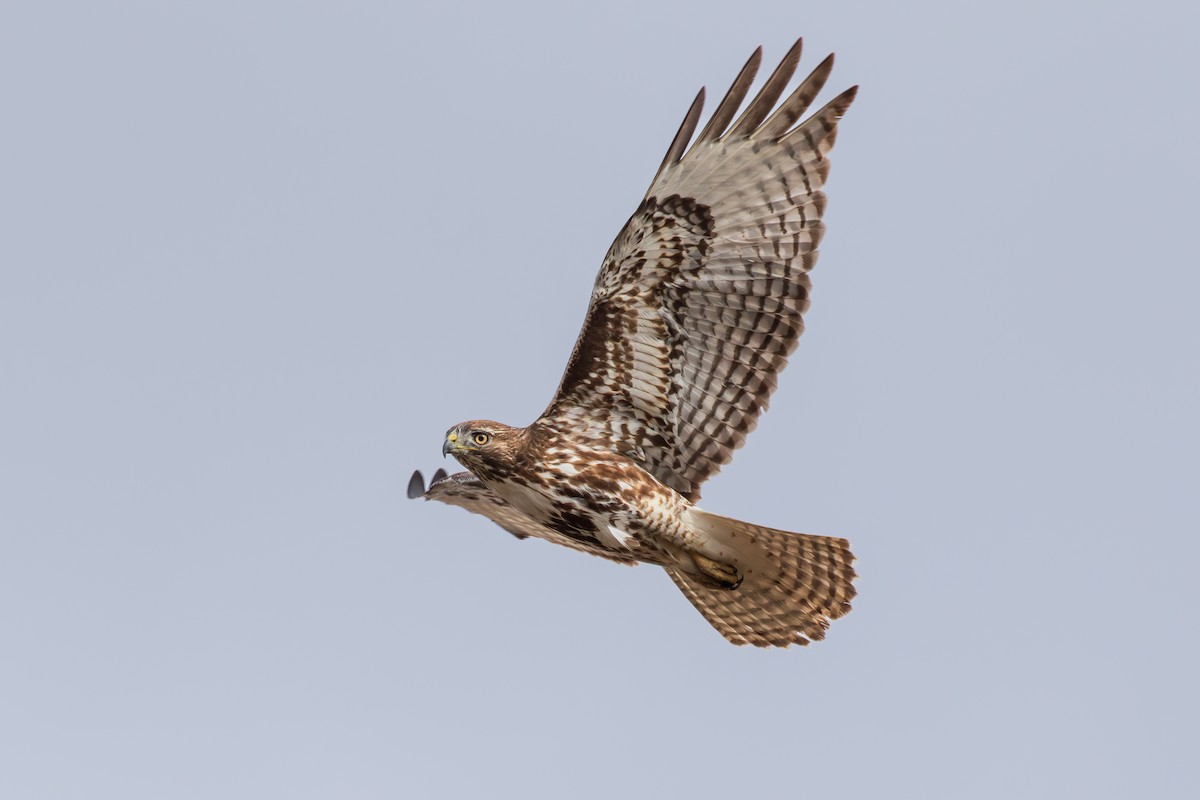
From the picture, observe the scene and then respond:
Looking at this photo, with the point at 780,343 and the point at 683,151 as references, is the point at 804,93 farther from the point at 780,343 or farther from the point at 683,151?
the point at 780,343

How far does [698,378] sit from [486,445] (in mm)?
1508

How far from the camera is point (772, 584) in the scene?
13.1 metres

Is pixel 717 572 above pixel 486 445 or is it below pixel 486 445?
below

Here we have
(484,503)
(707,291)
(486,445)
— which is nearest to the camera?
(707,291)

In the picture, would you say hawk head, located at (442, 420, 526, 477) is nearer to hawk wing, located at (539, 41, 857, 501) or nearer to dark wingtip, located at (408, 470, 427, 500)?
hawk wing, located at (539, 41, 857, 501)

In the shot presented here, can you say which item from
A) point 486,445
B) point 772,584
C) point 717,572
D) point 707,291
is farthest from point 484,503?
point 707,291

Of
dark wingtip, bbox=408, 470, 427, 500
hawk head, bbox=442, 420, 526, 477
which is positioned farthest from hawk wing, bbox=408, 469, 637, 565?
hawk head, bbox=442, 420, 526, 477

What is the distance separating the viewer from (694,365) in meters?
12.5

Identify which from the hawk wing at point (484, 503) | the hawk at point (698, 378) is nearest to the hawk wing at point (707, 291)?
the hawk at point (698, 378)

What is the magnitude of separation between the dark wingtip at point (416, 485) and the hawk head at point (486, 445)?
5.95ft

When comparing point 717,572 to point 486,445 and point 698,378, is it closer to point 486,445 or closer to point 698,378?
point 698,378

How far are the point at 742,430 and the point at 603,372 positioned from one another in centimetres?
103

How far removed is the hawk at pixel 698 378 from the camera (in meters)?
11.9

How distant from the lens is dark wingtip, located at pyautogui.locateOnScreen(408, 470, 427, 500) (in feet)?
46.8
